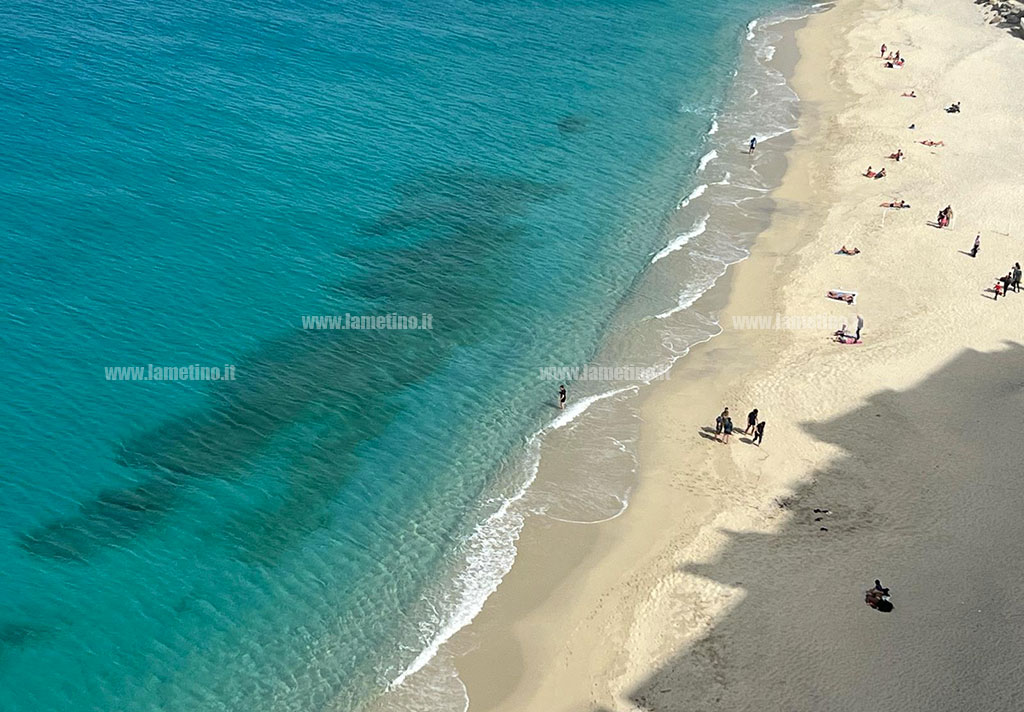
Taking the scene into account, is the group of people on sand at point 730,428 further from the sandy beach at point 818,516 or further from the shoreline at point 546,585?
the shoreline at point 546,585

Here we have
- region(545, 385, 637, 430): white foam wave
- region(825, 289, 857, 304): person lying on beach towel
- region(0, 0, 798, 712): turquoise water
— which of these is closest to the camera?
region(0, 0, 798, 712): turquoise water

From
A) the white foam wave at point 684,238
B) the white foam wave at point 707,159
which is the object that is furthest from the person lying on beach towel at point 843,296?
the white foam wave at point 707,159

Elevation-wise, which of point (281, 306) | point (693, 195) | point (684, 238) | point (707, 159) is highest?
point (707, 159)

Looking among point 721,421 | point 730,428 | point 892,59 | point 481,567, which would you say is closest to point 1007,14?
point 892,59

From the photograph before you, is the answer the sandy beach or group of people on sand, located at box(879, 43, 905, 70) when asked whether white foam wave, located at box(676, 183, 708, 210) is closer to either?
the sandy beach

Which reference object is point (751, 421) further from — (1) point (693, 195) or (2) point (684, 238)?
(1) point (693, 195)

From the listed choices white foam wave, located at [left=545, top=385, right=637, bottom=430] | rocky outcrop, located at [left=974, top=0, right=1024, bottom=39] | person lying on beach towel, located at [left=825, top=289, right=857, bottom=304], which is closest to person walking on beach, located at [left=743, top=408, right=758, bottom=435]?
white foam wave, located at [left=545, top=385, right=637, bottom=430]
